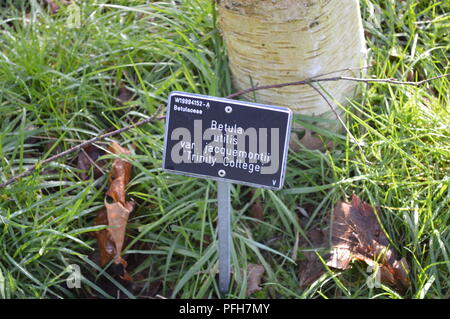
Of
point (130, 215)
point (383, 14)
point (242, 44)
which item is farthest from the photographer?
point (383, 14)

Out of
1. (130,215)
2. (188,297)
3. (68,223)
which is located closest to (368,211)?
(188,297)

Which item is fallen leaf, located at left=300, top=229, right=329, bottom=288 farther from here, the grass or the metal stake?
the metal stake

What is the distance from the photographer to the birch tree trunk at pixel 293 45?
1790 millimetres

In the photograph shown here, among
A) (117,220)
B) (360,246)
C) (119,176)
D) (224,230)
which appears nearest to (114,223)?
(117,220)

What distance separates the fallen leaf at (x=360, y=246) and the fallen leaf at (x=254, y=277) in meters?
0.14

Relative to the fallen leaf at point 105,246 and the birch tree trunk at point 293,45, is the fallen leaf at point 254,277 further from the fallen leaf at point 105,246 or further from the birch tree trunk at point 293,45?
the birch tree trunk at point 293,45

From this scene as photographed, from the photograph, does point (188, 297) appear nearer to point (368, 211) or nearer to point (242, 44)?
point (368, 211)


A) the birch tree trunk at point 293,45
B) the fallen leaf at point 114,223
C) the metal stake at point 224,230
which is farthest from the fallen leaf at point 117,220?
the birch tree trunk at point 293,45

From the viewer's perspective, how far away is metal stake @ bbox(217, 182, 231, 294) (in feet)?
5.34

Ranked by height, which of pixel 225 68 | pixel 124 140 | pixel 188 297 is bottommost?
pixel 188 297

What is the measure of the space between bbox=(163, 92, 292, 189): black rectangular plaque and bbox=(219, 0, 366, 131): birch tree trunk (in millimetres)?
392

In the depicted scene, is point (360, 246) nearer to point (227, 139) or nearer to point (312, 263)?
point (312, 263)

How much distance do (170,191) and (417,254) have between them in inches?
34.8
